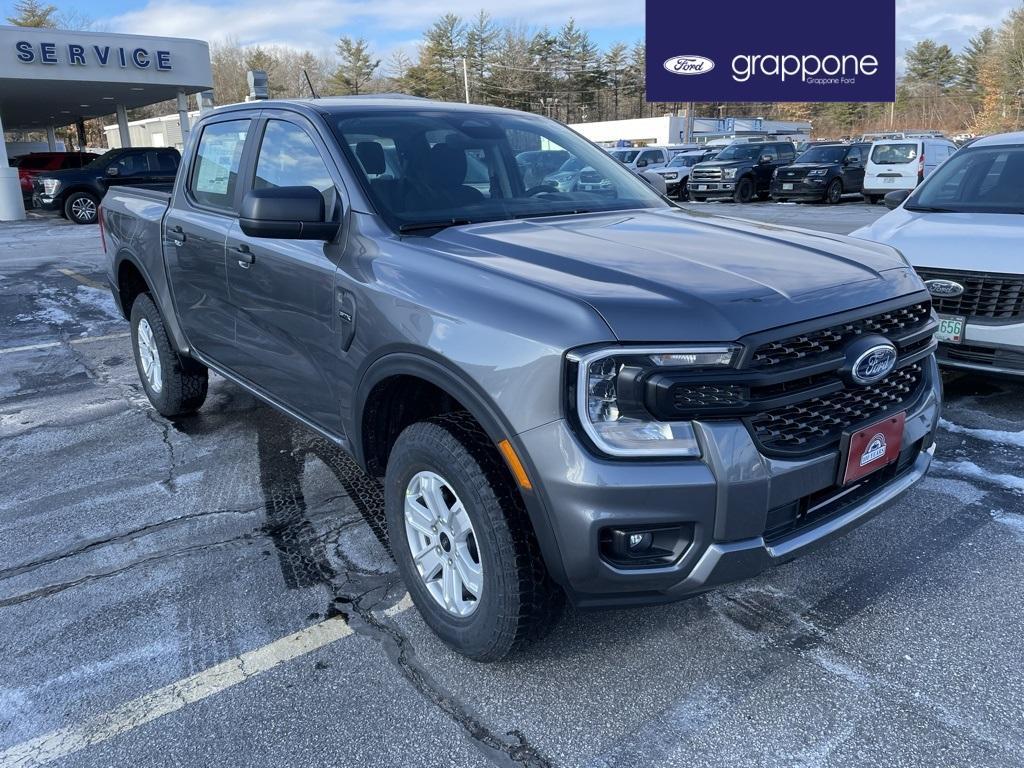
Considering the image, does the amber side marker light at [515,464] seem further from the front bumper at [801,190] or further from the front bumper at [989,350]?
the front bumper at [801,190]

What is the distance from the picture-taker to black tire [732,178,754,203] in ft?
74.6

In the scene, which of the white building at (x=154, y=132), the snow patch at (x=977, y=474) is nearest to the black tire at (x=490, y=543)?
the snow patch at (x=977, y=474)

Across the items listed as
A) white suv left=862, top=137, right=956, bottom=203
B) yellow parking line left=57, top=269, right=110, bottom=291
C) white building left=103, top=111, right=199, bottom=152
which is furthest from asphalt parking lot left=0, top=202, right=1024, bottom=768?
white building left=103, top=111, right=199, bottom=152

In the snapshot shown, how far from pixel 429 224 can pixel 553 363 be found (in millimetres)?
1100

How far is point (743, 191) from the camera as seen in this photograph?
2302 centimetres

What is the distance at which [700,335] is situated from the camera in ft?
7.00

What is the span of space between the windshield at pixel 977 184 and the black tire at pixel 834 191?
1645 centimetres

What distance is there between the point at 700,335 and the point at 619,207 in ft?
5.15

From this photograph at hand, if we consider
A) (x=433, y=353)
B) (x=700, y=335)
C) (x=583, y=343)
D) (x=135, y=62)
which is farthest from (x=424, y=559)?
(x=135, y=62)

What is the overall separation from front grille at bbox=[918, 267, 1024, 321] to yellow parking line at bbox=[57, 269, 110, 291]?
931 cm

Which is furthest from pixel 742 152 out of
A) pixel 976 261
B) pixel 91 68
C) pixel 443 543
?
pixel 443 543

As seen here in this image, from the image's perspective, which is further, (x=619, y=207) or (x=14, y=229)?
(x=14, y=229)

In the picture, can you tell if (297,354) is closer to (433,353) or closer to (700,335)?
(433,353)

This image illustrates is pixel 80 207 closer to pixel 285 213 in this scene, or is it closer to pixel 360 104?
pixel 360 104
